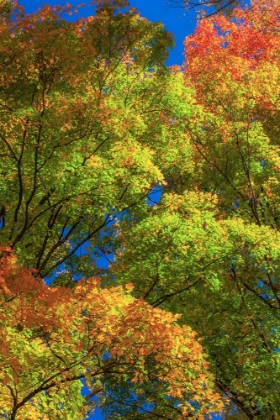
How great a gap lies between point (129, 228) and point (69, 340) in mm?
6038

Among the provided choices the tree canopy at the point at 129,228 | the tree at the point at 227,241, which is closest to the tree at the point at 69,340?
the tree canopy at the point at 129,228

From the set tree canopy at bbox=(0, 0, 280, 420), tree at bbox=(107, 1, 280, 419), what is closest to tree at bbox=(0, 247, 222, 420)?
tree canopy at bbox=(0, 0, 280, 420)

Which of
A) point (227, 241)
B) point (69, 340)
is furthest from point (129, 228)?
point (69, 340)

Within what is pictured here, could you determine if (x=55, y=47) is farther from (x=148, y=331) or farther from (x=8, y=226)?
(x=148, y=331)

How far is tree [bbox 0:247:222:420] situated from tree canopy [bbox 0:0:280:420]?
29mm

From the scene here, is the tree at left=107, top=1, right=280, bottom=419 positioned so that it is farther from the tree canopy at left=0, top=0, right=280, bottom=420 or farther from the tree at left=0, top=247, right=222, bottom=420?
the tree at left=0, top=247, right=222, bottom=420

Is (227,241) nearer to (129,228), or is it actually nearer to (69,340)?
(129,228)

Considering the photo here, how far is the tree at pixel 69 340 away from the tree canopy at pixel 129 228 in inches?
1.1

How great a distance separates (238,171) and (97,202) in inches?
205

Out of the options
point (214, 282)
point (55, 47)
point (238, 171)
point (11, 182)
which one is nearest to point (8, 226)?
point (11, 182)

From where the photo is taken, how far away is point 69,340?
7000mm

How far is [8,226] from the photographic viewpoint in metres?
10.4

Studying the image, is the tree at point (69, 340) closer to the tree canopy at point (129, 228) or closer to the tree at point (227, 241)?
the tree canopy at point (129, 228)

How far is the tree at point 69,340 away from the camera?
265 inches
